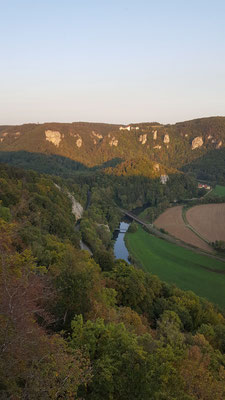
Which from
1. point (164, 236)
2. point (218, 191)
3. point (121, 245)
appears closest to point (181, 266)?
point (164, 236)

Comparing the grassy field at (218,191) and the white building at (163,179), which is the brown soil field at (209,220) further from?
the white building at (163,179)

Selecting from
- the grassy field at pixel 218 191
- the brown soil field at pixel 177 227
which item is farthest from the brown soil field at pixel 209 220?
the grassy field at pixel 218 191

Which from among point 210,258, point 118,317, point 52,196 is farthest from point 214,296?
point 52,196

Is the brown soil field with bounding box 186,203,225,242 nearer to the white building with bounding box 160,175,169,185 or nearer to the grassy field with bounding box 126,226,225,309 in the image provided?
the grassy field with bounding box 126,226,225,309

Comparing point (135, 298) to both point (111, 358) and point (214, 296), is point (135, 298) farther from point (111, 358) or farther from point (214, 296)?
point (214, 296)

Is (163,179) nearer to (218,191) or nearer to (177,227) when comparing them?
(218,191)

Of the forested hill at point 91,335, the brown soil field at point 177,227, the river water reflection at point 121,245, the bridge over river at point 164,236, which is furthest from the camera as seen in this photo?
the brown soil field at point 177,227

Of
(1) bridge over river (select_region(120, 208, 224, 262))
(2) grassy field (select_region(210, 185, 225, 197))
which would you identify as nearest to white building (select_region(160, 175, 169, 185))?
(2) grassy field (select_region(210, 185, 225, 197))
